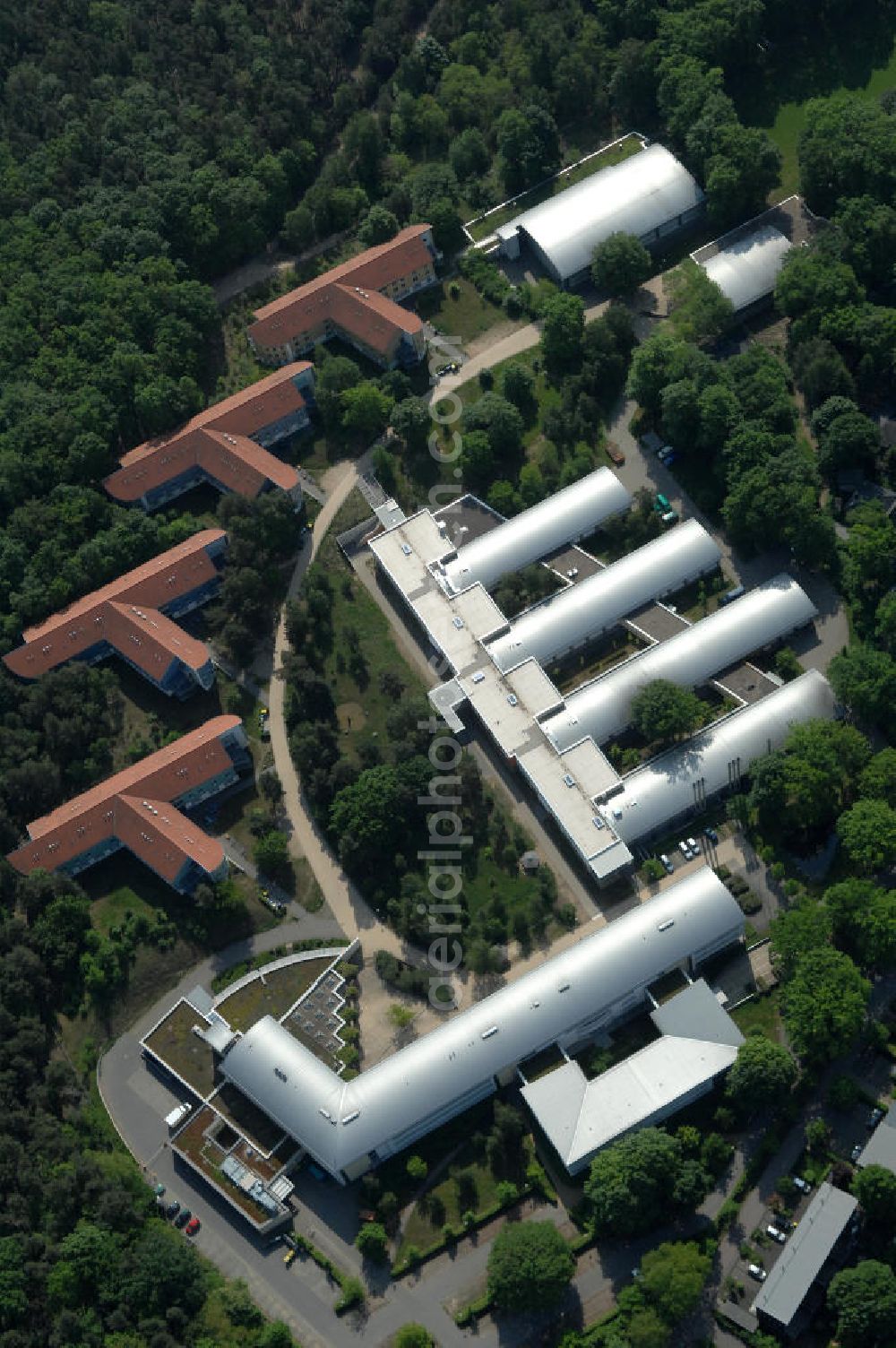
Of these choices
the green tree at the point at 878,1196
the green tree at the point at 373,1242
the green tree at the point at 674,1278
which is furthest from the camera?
the green tree at the point at 373,1242

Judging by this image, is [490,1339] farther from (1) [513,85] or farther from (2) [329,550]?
(1) [513,85]

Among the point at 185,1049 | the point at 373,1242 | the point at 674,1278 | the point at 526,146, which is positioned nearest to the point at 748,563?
the point at 526,146

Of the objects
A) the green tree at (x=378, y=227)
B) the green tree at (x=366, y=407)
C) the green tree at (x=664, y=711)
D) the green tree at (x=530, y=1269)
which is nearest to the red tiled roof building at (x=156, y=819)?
the green tree at (x=366, y=407)

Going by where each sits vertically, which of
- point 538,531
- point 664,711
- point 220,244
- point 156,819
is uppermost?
point 220,244

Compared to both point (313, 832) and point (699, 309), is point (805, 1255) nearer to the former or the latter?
point (313, 832)

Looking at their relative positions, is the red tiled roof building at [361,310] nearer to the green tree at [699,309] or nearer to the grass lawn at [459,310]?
the grass lawn at [459,310]

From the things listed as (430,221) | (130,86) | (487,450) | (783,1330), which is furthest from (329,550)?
(783,1330)

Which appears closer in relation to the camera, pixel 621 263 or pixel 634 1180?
pixel 634 1180
